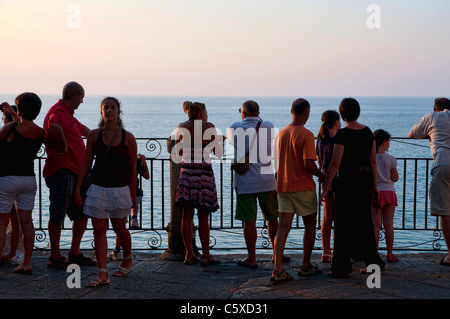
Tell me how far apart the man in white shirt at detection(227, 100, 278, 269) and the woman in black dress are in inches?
28.7

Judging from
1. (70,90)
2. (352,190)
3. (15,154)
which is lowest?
(352,190)

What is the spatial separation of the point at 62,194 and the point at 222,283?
1.86 metres

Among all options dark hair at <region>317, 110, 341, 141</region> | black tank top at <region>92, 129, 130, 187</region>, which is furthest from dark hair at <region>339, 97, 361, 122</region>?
black tank top at <region>92, 129, 130, 187</region>

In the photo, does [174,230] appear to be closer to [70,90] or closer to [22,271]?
[22,271]

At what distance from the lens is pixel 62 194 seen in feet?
19.8

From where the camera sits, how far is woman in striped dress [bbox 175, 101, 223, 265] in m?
6.18

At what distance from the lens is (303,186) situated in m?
5.62

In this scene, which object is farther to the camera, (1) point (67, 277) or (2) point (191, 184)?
(2) point (191, 184)

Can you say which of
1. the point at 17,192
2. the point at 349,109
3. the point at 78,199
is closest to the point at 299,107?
the point at 349,109

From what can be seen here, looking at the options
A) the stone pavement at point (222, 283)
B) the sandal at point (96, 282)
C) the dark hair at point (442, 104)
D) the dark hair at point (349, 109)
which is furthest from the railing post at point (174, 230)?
the dark hair at point (442, 104)
